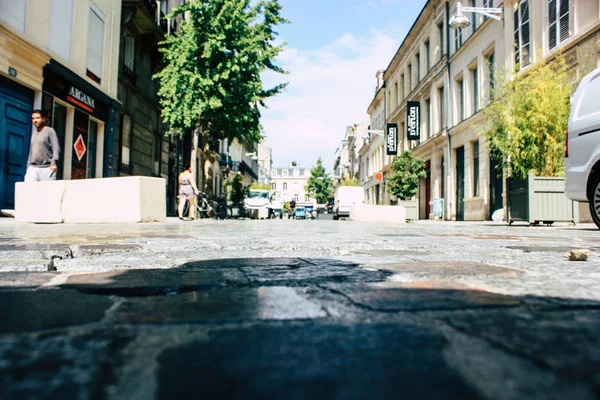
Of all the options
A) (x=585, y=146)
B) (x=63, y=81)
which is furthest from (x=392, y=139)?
(x=585, y=146)

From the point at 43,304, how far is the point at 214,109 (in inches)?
585

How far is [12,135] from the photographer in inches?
374

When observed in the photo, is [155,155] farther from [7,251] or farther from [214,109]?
[7,251]

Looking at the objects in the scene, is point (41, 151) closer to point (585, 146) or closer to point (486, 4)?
Result: point (585, 146)

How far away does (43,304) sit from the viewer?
4.17 ft

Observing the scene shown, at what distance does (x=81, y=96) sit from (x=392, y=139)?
75.7ft

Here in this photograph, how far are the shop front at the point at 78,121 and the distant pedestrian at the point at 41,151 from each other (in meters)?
2.68

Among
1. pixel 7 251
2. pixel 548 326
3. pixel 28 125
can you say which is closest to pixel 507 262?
pixel 548 326

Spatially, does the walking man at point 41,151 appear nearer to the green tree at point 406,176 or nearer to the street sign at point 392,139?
the green tree at point 406,176

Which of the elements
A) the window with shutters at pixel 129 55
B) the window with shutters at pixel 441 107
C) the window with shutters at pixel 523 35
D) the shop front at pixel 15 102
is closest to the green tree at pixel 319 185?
the window with shutters at pixel 441 107

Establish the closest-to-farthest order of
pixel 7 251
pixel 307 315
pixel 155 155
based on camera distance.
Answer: pixel 307 315 → pixel 7 251 → pixel 155 155

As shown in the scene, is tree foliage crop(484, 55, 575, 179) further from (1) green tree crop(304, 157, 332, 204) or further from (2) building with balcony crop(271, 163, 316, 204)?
(2) building with balcony crop(271, 163, 316, 204)

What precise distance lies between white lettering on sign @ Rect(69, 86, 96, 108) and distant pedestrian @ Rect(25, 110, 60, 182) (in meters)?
4.46

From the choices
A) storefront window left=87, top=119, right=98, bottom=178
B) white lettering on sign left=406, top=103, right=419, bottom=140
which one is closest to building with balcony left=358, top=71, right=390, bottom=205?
white lettering on sign left=406, top=103, right=419, bottom=140
